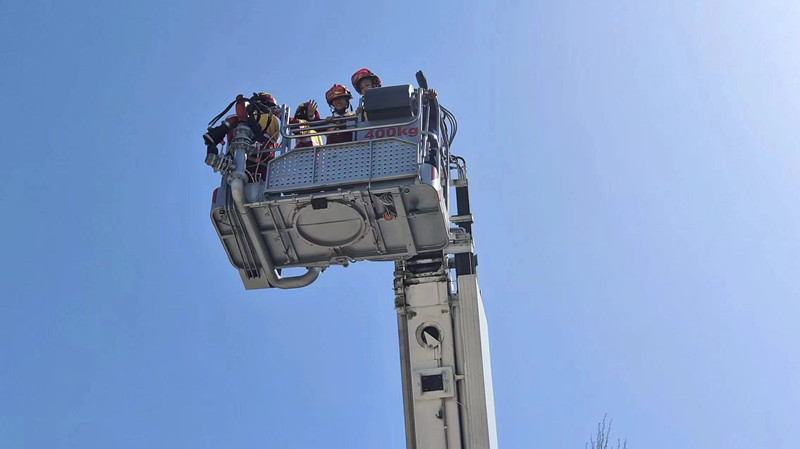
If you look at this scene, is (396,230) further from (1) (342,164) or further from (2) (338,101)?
(2) (338,101)

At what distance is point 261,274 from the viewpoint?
30.1 feet

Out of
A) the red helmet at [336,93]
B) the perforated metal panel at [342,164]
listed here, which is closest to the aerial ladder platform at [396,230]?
the perforated metal panel at [342,164]

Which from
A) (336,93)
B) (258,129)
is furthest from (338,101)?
(258,129)

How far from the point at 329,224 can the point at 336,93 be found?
5.02 ft

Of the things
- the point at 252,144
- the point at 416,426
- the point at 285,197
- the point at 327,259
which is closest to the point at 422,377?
the point at 416,426

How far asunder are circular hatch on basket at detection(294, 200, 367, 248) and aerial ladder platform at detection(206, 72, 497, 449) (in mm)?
11

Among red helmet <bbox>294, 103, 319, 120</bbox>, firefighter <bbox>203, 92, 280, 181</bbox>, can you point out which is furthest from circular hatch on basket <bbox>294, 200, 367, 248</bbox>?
red helmet <bbox>294, 103, 319, 120</bbox>

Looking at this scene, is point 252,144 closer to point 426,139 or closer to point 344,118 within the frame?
point 344,118

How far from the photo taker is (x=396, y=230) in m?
8.76

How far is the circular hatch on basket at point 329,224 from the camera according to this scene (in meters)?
8.48

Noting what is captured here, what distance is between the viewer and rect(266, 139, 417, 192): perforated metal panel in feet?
27.2

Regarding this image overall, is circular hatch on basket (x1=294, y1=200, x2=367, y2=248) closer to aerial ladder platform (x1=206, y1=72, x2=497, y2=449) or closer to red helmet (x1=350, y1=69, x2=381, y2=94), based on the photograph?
aerial ladder platform (x1=206, y1=72, x2=497, y2=449)

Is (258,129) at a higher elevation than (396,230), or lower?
higher

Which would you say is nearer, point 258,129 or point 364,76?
point 258,129
